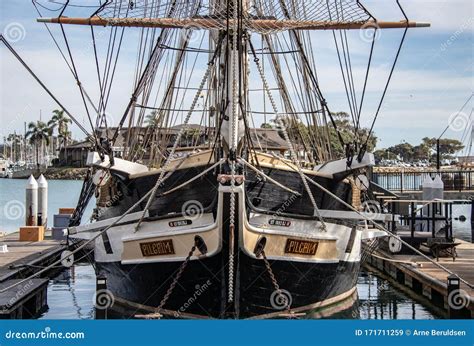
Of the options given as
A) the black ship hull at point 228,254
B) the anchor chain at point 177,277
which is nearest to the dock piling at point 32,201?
the black ship hull at point 228,254

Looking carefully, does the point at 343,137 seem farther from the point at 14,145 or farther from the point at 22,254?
the point at 14,145

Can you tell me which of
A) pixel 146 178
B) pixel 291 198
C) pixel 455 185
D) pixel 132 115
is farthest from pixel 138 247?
pixel 455 185

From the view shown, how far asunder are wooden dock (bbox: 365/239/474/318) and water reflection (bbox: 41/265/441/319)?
1.11ft

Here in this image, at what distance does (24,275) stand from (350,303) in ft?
25.7

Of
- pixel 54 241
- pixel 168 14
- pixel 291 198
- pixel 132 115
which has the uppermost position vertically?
pixel 168 14

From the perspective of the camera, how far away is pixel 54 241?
2808 cm

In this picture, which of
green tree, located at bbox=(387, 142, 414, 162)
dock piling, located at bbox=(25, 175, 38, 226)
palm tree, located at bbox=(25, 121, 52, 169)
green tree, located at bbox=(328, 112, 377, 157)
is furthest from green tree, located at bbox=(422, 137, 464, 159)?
dock piling, located at bbox=(25, 175, 38, 226)

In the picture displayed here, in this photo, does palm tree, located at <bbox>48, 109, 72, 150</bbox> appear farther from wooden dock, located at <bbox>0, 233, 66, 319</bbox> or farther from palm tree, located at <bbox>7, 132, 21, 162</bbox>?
wooden dock, located at <bbox>0, 233, 66, 319</bbox>

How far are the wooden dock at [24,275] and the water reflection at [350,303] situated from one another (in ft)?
1.80

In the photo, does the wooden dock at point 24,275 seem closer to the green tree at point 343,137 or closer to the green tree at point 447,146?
the green tree at point 343,137

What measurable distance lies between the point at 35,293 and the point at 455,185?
34724 mm

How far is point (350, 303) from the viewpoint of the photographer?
18.5 m
